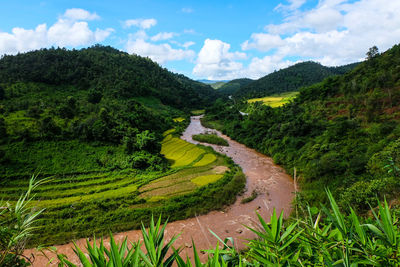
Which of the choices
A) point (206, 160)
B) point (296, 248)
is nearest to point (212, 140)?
point (206, 160)

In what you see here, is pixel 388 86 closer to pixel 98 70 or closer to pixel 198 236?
pixel 198 236

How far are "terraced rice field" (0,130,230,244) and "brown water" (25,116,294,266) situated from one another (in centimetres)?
87

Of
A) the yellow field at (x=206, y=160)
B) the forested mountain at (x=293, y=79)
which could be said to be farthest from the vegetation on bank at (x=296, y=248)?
the forested mountain at (x=293, y=79)

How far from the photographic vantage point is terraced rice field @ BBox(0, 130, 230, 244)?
37.4 feet

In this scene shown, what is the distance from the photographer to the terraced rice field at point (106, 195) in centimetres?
1139

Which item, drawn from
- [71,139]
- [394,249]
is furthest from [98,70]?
[394,249]

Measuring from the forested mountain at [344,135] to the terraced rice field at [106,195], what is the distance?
734cm

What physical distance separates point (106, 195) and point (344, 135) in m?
19.7

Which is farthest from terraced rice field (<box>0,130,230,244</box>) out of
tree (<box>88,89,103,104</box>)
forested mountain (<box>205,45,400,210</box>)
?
tree (<box>88,89,103,104</box>)

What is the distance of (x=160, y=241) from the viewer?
1.74 metres

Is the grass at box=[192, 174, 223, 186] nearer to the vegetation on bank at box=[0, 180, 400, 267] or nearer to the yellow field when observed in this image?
the yellow field

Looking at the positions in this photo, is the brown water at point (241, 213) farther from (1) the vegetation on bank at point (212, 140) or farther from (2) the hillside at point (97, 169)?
(1) the vegetation on bank at point (212, 140)

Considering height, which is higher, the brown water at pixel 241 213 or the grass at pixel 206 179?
the grass at pixel 206 179

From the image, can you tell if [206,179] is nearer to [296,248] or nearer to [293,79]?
[296,248]
